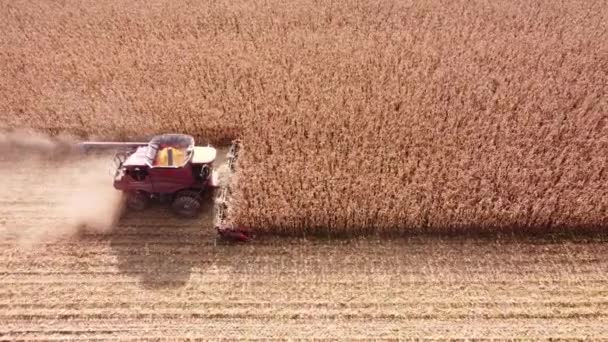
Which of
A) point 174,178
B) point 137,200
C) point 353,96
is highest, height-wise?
point 353,96

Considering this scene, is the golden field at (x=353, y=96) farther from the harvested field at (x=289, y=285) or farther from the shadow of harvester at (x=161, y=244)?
the shadow of harvester at (x=161, y=244)

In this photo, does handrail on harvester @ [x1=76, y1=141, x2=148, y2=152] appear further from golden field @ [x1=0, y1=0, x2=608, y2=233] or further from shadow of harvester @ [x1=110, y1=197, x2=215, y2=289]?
shadow of harvester @ [x1=110, y1=197, x2=215, y2=289]

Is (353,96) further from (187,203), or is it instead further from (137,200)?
(137,200)

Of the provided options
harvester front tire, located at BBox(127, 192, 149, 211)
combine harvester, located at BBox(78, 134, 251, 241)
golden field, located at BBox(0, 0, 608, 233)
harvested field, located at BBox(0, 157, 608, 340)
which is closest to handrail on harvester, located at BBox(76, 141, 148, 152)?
golden field, located at BBox(0, 0, 608, 233)

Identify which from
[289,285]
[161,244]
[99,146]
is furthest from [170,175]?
[99,146]

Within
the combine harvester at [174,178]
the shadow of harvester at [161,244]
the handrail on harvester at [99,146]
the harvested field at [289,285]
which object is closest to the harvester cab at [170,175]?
the combine harvester at [174,178]

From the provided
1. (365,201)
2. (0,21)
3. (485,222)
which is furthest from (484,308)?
(0,21)

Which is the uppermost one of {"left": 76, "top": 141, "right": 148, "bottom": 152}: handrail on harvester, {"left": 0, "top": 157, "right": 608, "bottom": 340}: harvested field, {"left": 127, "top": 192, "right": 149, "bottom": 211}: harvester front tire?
{"left": 76, "top": 141, "right": 148, "bottom": 152}: handrail on harvester
